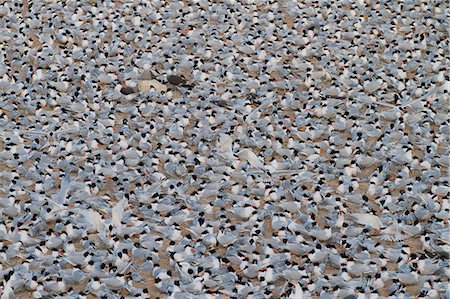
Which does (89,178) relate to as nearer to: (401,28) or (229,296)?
(229,296)

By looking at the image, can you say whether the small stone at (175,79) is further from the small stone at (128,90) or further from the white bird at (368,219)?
the white bird at (368,219)

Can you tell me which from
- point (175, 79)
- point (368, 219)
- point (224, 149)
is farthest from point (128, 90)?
point (368, 219)

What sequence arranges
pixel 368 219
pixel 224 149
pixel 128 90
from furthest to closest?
pixel 128 90
pixel 224 149
pixel 368 219

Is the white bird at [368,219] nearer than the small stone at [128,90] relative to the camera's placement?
Yes

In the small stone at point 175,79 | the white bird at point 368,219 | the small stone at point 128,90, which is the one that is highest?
the small stone at point 175,79

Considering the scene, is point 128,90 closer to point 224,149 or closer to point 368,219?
point 224,149

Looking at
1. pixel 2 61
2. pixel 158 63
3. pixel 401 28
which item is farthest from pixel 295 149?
pixel 2 61

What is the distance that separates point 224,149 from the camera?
1.22m

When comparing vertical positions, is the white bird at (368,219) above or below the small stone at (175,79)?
below

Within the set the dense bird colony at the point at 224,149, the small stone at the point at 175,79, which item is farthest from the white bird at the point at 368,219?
the small stone at the point at 175,79

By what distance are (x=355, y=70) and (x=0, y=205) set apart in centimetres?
82

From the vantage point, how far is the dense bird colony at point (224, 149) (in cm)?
103

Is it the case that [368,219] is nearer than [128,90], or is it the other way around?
[368,219]

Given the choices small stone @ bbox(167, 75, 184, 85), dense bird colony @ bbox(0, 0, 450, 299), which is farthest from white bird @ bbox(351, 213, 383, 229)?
small stone @ bbox(167, 75, 184, 85)
